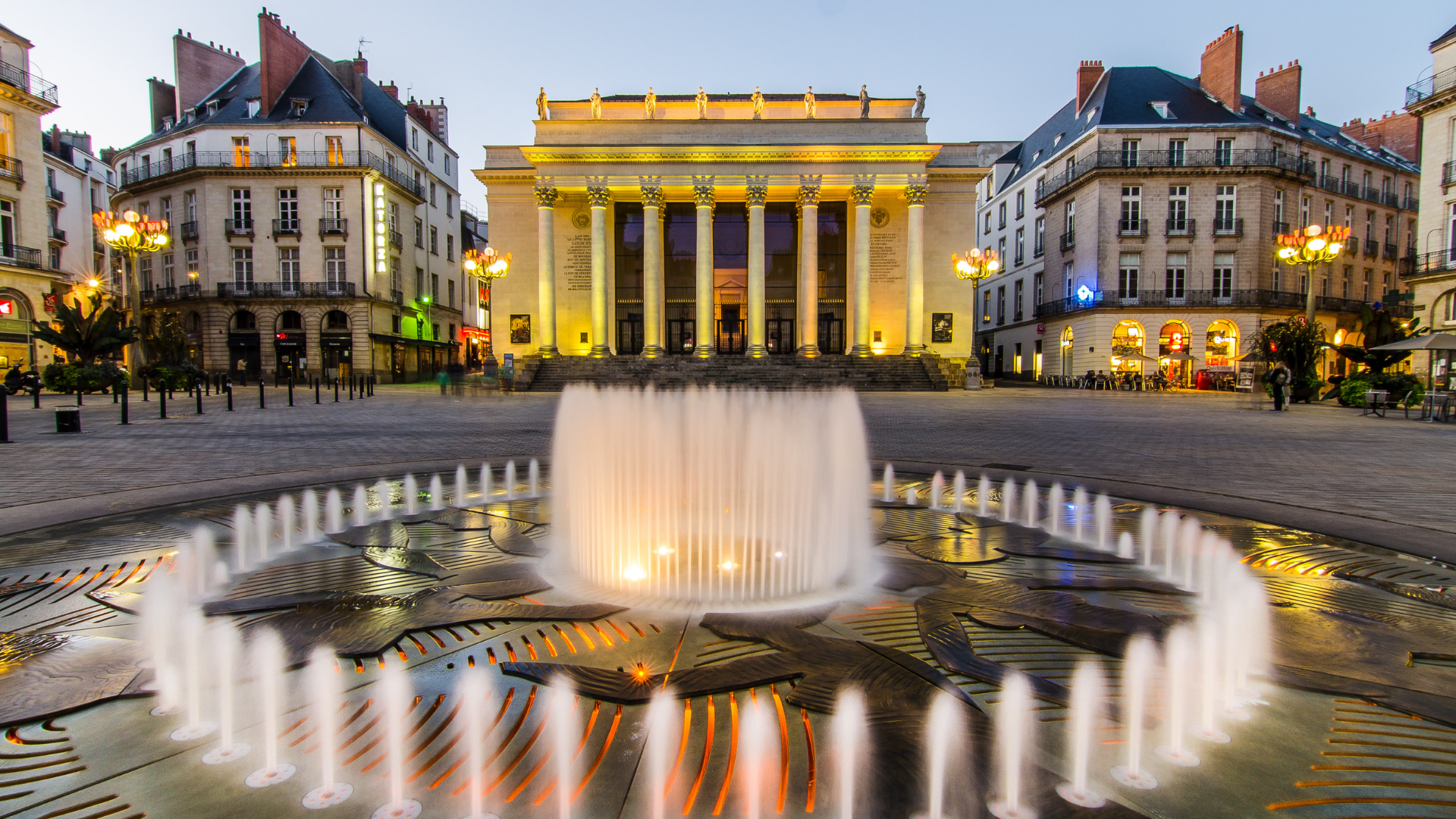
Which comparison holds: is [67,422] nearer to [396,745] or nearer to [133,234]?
[133,234]

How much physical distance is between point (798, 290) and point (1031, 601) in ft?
126

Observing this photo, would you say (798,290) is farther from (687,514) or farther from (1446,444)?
(687,514)

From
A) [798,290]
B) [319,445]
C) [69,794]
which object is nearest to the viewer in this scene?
[69,794]

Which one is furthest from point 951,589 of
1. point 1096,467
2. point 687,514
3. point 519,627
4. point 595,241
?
point 595,241

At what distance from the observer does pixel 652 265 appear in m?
38.2

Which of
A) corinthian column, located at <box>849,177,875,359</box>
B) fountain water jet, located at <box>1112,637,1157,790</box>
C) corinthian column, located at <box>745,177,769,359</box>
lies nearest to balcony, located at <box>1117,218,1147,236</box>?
corinthian column, located at <box>849,177,875,359</box>

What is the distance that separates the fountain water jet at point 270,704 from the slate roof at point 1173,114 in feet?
161

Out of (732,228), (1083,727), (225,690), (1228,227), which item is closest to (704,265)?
(732,228)

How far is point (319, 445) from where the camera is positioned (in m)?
11.3

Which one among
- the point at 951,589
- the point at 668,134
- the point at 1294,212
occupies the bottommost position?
the point at 951,589

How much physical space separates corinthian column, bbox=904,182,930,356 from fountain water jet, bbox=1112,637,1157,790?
35.2 m

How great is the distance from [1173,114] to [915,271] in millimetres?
21078

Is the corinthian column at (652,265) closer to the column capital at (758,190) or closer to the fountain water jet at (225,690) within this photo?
the column capital at (758,190)

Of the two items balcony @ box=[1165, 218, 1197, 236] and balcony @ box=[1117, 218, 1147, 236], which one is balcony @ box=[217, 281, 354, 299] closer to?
balcony @ box=[1117, 218, 1147, 236]
